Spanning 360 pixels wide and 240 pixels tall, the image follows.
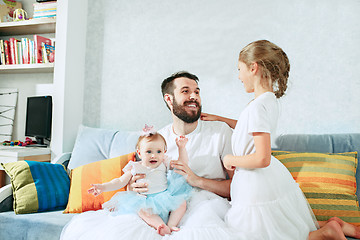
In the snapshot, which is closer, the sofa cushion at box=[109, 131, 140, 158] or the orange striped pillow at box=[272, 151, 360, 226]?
the orange striped pillow at box=[272, 151, 360, 226]

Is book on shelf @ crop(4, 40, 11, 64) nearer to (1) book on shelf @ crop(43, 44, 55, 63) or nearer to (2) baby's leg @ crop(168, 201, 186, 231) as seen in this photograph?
(1) book on shelf @ crop(43, 44, 55, 63)

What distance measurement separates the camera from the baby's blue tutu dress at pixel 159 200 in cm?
147

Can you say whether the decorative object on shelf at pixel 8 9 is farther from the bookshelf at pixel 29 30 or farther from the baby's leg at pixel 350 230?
the baby's leg at pixel 350 230

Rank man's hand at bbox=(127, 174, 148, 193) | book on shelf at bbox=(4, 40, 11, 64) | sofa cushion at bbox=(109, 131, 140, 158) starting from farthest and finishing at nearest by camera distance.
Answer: book on shelf at bbox=(4, 40, 11, 64)
sofa cushion at bbox=(109, 131, 140, 158)
man's hand at bbox=(127, 174, 148, 193)

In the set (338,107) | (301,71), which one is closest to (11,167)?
(301,71)

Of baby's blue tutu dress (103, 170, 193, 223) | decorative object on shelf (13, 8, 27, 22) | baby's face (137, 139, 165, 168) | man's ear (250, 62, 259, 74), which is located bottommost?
baby's blue tutu dress (103, 170, 193, 223)

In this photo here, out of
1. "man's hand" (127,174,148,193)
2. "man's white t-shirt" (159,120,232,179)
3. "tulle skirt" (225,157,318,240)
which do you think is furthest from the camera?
"man's white t-shirt" (159,120,232,179)

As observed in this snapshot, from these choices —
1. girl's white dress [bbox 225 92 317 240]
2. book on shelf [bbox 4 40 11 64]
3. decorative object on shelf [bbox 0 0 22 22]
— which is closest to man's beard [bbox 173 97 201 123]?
girl's white dress [bbox 225 92 317 240]

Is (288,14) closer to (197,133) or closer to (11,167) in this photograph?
(197,133)

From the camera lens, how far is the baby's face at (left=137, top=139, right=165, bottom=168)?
A: 1.61 meters

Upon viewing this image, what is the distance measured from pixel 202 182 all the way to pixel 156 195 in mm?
276

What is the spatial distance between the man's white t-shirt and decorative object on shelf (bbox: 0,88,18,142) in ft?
7.03

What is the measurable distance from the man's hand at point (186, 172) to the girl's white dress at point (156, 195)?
0.10 feet

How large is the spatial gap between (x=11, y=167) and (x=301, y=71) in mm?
1998
